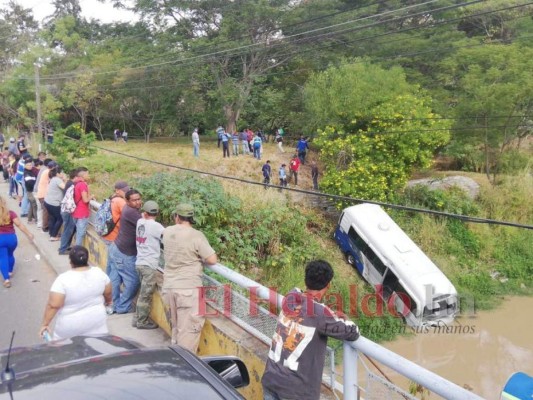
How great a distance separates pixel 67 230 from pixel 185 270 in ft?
15.6

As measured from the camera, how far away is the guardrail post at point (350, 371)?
299cm

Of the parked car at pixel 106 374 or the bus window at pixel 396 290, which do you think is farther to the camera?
the bus window at pixel 396 290

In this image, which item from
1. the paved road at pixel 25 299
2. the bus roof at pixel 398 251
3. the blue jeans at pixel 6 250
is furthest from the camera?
the bus roof at pixel 398 251

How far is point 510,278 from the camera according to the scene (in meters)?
20.0

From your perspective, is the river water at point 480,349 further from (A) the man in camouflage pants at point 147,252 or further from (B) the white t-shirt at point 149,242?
(B) the white t-shirt at point 149,242

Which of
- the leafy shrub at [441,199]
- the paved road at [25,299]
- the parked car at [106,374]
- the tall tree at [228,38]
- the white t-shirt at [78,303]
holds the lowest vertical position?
the leafy shrub at [441,199]

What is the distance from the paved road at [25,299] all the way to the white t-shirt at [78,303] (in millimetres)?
1792

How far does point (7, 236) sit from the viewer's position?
7.15m

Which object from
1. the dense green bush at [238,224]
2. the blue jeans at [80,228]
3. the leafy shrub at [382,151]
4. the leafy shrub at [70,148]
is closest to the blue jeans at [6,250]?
the blue jeans at [80,228]

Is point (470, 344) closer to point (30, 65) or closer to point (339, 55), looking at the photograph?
point (339, 55)

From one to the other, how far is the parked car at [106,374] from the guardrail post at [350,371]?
0.92m

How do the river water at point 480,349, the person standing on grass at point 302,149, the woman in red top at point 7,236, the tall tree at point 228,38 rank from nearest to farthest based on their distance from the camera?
the woman in red top at point 7,236, the river water at point 480,349, the person standing on grass at point 302,149, the tall tree at point 228,38

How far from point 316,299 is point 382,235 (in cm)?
1507

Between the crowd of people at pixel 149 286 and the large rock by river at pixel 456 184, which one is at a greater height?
the crowd of people at pixel 149 286
